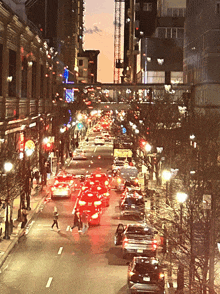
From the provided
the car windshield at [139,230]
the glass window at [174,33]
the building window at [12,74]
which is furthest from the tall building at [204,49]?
the glass window at [174,33]

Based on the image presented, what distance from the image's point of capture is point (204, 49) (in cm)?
6888

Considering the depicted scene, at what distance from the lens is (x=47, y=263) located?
25641 millimetres

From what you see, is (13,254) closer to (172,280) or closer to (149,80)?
(172,280)

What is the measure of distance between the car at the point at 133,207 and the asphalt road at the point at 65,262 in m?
0.99

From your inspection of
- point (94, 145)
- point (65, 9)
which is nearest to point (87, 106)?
point (94, 145)

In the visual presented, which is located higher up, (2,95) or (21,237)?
(2,95)

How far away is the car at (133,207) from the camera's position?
3668 cm

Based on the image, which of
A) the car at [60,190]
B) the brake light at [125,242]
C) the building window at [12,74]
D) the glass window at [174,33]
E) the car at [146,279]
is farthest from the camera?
the glass window at [174,33]

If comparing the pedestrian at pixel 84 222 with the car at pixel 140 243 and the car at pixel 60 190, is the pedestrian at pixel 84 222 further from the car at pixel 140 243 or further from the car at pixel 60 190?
the car at pixel 60 190

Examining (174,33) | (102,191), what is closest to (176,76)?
(174,33)

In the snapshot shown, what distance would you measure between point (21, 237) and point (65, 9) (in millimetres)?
94229

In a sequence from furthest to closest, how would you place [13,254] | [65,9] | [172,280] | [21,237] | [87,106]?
[65,9], [87,106], [21,237], [13,254], [172,280]

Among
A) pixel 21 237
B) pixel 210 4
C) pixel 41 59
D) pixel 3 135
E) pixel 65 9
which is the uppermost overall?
pixel 65 9

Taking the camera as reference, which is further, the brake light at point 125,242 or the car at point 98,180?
the car at point 98,180
